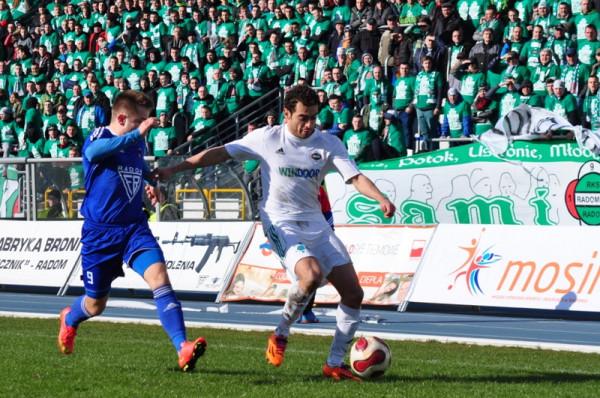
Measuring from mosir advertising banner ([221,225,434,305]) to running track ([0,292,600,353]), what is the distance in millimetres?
234

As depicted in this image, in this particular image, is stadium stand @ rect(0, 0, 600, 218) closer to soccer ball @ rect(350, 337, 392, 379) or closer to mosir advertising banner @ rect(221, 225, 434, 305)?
mosir advertising banner @ rect(221, 225, 434, 305)

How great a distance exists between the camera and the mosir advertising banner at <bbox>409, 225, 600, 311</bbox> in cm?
1548

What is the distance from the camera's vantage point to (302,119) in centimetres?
916

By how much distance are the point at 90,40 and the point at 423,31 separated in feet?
39.5

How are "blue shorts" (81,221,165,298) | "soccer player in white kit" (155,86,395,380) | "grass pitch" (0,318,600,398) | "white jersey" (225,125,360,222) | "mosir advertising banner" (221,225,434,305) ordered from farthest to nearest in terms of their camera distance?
"mosir advertising banner" (221,225,434,305)
"blue shorts" (81,221,165,298)
"white jersey" (225,125,360,222)
"soccer player in white kit" (155,86,395,380)
"grass pitch" (0,318,600,398)

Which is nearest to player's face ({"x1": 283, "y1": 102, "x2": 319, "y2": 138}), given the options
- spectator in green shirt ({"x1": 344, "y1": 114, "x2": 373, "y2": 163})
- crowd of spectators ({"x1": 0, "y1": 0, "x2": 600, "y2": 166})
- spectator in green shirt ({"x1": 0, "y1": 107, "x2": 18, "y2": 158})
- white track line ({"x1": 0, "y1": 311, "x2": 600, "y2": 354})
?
white track line ({"x1": 0, "y1": 311, "x2": 600, "y2": 354})

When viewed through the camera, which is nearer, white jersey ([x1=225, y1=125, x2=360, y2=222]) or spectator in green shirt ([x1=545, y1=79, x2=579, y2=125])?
white jersey ([x1=225, y1=125, x2=360, y2=222])

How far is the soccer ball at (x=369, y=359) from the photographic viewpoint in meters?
9.12

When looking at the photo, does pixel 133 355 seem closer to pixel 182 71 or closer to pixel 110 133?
pixel 110 133

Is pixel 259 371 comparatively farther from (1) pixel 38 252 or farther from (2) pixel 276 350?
(1) pixel 38 252

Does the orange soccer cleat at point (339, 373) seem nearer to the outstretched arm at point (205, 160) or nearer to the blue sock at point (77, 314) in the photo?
the outstretched arm at point (205, 160)

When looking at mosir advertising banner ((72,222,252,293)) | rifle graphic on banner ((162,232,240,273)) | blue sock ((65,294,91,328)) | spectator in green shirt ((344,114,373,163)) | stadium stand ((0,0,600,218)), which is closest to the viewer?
blue sock ((65,294,91,328))

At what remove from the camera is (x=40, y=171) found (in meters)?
21.0

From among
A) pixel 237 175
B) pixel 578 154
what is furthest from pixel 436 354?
Answer: pixel 237 175
